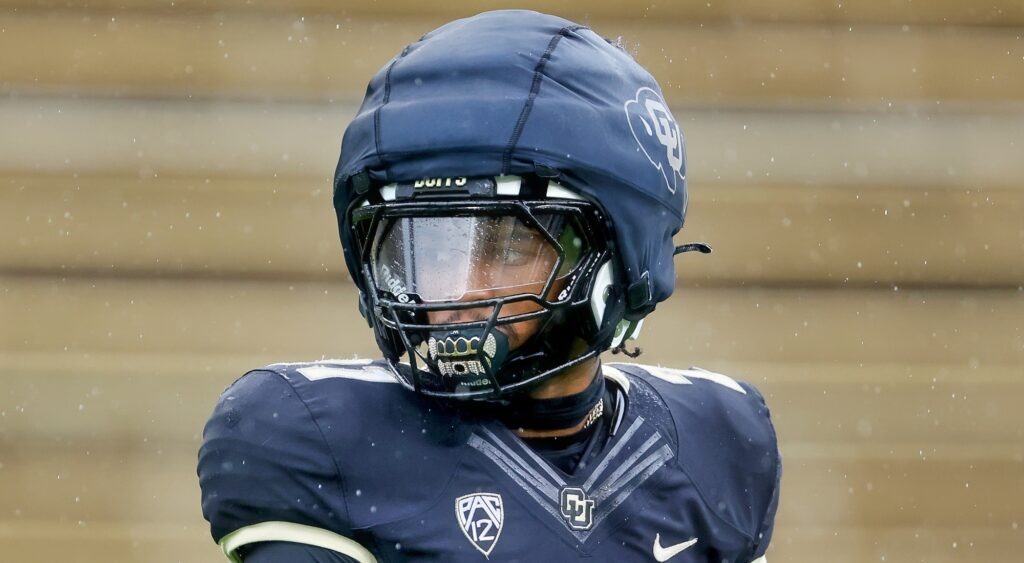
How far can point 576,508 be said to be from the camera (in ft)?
4.13

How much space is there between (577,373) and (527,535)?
0.22 metres

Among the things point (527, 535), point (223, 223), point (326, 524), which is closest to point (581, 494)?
point (527, 535)

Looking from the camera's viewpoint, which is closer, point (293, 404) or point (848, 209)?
point (293, 404)

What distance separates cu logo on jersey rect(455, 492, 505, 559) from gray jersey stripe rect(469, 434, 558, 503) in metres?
0.04

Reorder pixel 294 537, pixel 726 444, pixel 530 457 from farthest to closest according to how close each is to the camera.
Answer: pixel 726 444 < pixel 530 457 < pixel 294 537

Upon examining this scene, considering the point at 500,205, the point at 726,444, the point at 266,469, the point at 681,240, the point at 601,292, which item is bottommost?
the point at 681,240

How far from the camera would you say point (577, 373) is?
137cm

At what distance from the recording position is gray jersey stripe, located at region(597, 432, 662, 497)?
1.30 metres

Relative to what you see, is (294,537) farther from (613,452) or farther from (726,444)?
(726,444)

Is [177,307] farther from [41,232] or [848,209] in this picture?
[848,209]

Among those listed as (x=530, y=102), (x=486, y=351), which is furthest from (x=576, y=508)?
(x=530, y=102)

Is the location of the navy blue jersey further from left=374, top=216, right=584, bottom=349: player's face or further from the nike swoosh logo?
left=374, top=216, right=584, bottom=349: player's face

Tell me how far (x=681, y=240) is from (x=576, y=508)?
131cm

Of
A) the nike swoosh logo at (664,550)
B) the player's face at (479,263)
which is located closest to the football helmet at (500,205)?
the player's face at (479,263)
